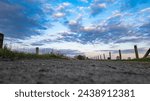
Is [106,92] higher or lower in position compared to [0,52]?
lower

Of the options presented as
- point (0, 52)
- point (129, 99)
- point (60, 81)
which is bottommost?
point (129, 99)

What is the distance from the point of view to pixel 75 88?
366 cm

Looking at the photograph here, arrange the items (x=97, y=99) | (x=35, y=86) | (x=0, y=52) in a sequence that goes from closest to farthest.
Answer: (x=97, y=99) → (x=35, y=86) → (x=0, y=52)

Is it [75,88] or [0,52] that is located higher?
[0,52]

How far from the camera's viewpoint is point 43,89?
3.58 m

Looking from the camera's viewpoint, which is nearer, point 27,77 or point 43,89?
point 43,89

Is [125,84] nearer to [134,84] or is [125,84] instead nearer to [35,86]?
[134,84]

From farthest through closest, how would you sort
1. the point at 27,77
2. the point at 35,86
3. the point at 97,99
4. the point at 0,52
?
the point at 0,52
the point at 27,77
the point at 35,86
the point at 97,99

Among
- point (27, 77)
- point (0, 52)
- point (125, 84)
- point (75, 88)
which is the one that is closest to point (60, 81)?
point (75, 88)

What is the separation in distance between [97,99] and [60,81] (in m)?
0.82

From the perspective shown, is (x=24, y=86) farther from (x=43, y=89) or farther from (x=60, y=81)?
(x=60, y=81)

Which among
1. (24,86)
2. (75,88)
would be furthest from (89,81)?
(24,86)

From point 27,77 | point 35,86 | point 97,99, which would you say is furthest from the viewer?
point 27,77

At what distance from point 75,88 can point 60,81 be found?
428mm
